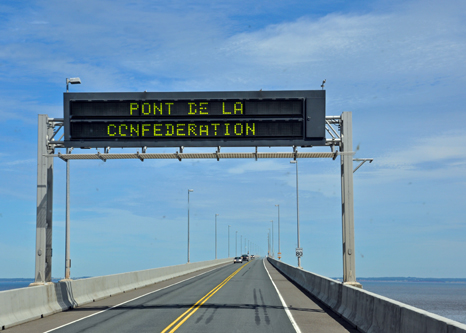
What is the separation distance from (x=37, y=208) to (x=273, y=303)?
10.1m

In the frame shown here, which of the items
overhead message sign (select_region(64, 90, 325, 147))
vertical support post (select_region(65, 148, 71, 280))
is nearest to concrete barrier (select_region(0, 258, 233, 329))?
vertical support post (select_region(65, 148, 71, 280))

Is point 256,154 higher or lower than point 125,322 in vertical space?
higher

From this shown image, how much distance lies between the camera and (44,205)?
21359 mm

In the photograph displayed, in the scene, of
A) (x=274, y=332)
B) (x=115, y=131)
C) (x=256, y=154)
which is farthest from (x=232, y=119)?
(x=274, y=332)

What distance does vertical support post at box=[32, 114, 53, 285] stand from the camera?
21031 millimetres

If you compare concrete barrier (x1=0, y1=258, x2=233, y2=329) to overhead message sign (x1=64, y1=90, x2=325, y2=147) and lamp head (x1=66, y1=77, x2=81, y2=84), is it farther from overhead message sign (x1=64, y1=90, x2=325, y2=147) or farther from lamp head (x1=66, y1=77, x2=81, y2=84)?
lamp head (x1=66, y1=77, x2=81, y2=84)

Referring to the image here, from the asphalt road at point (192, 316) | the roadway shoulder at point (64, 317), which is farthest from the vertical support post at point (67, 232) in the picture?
the asphalt road at point (192, 316)

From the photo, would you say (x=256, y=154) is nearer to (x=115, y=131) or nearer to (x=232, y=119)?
(x=232, y=119)

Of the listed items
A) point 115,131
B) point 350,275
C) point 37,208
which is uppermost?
point 115,131

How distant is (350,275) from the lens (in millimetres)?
20047

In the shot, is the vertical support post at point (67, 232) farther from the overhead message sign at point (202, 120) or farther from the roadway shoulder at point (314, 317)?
the roadway shoulder at point (314, 317)

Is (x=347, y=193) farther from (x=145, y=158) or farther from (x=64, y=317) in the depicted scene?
(x=64, y=317)

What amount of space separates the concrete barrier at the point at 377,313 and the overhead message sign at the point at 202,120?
5.80 metres

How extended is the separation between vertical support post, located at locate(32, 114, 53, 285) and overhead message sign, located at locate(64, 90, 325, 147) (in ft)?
3.91
